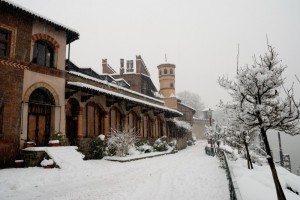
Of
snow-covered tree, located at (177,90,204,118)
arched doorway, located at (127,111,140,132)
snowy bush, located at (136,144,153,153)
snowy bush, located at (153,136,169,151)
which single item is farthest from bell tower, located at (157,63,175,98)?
snow-covered tree, located at (177,90,204,118)

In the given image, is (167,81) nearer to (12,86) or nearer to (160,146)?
(160,146)

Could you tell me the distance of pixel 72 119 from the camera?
15.8 metres

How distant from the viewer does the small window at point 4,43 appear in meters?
11.8

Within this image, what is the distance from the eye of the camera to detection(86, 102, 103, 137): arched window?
659 inches

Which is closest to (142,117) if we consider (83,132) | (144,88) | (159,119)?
(159,119)

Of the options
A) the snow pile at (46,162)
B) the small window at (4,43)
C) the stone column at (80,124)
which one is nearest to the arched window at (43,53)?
the small window at (4,43)

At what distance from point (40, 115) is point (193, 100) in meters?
80.6

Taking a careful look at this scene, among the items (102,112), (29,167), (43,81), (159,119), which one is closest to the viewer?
(29,167)

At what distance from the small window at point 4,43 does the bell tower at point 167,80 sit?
29320mm

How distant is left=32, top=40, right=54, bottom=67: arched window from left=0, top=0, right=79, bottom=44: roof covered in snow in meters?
1.20

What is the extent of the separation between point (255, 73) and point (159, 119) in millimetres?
22497

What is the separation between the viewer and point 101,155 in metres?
15.7

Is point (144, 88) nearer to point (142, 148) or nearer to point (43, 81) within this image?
point (142, 148)

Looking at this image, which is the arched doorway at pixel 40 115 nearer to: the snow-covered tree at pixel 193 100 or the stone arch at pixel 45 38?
the stone arch at pixel 45 38
